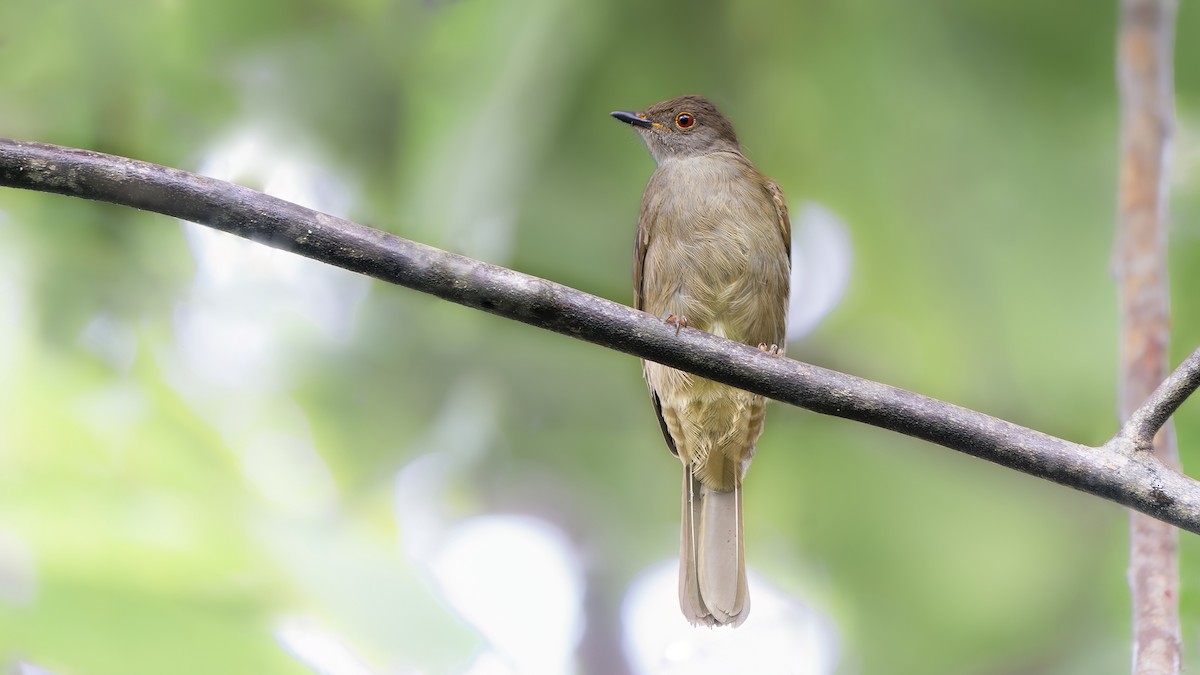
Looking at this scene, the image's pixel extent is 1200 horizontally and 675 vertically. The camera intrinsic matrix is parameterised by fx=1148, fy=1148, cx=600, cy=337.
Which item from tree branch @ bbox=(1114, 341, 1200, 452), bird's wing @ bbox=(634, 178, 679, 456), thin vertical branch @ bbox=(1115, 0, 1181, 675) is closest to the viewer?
tree branch @ bbox=(1114, 341, 1200, 452)

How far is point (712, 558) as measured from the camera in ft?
15.6

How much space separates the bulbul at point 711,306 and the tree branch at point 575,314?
1873 millimetres

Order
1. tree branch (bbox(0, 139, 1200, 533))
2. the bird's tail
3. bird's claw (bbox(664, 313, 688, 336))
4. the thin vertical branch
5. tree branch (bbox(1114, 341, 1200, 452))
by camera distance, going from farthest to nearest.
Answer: the bird's tail
bird's claw (bbox(664, 313, 688, 336))
the thin vertical branch
tree branch (bbox(1114, 341, 1200, 452))
tree branch (bbox(0, 139, 1200, 533))

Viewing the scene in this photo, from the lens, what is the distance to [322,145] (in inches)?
189

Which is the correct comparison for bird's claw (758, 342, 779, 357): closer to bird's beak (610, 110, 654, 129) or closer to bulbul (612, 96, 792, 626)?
bulbul (612, 96, 792, 626)

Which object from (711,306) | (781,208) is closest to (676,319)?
(711,306)

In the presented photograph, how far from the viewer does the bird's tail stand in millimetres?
4656

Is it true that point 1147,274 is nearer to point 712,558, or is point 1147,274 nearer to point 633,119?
point 712,558

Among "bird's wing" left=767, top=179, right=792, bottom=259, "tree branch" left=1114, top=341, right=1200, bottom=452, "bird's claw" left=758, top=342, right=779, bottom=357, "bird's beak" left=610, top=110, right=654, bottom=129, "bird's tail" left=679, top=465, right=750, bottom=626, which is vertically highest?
A: "bird's beak" left=610, top=110, right=654, bottom=129

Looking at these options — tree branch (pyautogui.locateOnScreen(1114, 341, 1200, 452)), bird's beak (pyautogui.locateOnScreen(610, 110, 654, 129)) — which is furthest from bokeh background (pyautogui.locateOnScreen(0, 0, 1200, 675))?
tree branch (pyautogui.locateOnScreen(1114, 341, 1200, 452))

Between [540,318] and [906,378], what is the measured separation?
3060 millimetres

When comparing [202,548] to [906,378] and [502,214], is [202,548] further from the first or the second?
[906,378]

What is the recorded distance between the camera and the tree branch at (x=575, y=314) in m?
2.41

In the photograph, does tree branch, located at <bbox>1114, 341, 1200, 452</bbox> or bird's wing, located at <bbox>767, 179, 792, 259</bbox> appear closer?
tree branch, located at <bbox>1114, 341, 1200, 452</bbox>
